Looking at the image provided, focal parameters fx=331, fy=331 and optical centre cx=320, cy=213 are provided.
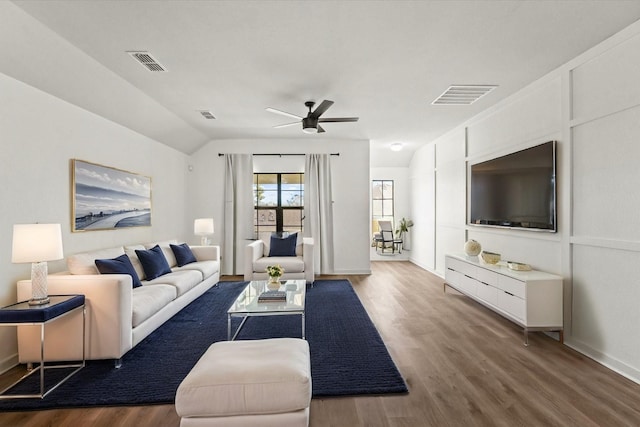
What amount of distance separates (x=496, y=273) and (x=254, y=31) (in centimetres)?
345

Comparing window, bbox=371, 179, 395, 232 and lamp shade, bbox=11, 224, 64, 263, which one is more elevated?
window, bbox=371, 179, 395, 232

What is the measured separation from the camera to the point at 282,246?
5859 millimetres

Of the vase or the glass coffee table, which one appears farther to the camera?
the vase

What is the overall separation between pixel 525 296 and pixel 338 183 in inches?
162

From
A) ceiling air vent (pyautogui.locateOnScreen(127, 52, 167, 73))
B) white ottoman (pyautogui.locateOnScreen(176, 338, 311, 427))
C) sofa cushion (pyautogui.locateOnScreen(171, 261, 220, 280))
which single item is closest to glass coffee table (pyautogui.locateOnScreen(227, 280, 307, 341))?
white ottoman (pyautogui.locateOnScreen(176, 338, 311, 427))

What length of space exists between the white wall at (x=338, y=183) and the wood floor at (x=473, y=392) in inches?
118

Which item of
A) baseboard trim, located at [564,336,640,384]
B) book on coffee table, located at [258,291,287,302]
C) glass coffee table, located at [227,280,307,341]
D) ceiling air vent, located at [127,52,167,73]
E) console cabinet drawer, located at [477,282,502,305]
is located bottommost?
baseboard trim, located at [564,336,640,384]

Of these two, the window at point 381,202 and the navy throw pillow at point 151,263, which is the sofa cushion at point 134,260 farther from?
the window at point 381,202

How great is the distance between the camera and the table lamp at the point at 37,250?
243 centimetres

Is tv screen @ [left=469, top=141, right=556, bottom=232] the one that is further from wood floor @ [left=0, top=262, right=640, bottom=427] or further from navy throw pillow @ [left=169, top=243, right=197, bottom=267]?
navy throw pillow @ [left=169, top=243, right=197, bottom=267]

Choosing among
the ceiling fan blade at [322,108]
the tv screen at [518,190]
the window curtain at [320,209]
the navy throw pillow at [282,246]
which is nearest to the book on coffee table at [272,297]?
the ceiling fan blade at [322,108]

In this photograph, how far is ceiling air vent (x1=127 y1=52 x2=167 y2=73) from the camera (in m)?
3.04

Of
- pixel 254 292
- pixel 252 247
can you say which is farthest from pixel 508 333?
pixel 252 247

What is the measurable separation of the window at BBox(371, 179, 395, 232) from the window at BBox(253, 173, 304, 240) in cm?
280
